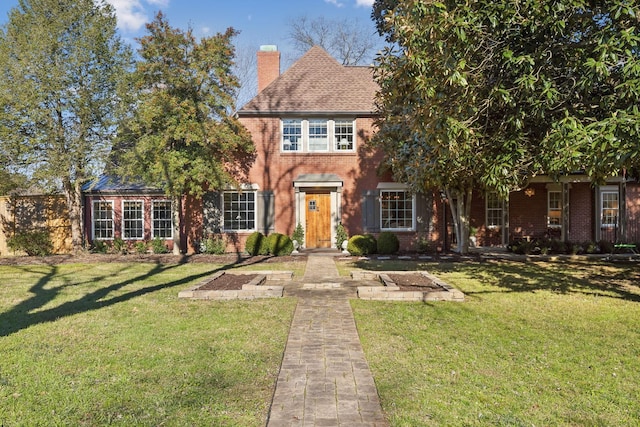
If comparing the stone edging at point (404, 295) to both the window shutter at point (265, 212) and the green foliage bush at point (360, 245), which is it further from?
the window shutter at point (265, 212)

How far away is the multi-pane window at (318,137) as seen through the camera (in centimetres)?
1756

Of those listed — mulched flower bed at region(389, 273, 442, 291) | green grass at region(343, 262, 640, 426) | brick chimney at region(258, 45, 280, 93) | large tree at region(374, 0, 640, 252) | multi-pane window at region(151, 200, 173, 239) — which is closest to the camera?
green grass at region(343, 262, 640, 426)

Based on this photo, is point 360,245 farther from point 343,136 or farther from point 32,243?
point 32,243

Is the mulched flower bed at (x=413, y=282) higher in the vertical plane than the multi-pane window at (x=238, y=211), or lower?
lower

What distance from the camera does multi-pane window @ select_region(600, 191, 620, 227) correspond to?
18750mm

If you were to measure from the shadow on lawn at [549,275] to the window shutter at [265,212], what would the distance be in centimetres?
473

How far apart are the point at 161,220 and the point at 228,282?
30.7ft

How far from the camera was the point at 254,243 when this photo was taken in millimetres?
16391

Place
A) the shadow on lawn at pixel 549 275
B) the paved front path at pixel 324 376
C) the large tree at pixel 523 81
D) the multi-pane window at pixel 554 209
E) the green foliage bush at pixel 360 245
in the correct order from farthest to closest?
1. the multi-pane window at pixel 554 209
2. the green foliage bush at pixel 360 245
3. the shadow on lawn at pixel 549 275
4. the large tree at pixel 523 81
5. the paved front path at pixel 324 376

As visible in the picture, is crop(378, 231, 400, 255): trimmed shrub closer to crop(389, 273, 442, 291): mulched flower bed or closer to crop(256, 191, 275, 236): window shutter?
crop(256, 191, 275, 236): window shutter

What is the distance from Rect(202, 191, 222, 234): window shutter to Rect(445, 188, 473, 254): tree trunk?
905 cm

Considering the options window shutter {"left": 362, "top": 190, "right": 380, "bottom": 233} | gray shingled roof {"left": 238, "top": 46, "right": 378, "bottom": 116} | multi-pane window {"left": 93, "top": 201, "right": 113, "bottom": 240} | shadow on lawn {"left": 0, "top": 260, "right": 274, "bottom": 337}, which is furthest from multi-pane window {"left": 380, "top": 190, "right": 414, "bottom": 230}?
multi-pane window {"left": 93, "top": 201, "right": 113, "bottom": 240}

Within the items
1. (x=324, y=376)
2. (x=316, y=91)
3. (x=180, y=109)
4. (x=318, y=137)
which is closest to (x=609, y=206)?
(x=318, y=137)

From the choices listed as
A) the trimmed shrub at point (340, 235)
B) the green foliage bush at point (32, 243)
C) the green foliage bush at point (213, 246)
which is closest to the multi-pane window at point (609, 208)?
the trimmed shrub at point (340, 235)
